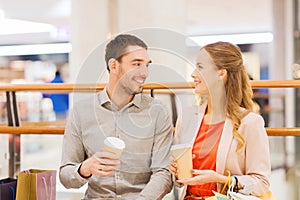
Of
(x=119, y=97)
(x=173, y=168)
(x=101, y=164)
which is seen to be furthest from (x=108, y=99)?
(x=173, y=168)

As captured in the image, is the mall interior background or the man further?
the mall interior background

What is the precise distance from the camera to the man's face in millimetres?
1984

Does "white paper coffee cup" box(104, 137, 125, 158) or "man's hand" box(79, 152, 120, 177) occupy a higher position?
"white paper coffee cup" box(104, 137, 125, 158)

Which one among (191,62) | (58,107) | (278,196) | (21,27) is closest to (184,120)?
(191,62)

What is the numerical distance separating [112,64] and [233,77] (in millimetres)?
540

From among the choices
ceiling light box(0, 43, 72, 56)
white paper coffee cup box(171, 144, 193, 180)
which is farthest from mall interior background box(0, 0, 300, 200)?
white paper coffee cup box(171, 144, 193, 180)

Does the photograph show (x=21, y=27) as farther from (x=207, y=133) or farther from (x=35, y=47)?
(x=207, y=133)

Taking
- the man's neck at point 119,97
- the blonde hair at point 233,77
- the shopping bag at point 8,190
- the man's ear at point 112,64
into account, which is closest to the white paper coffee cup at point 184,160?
the blonde hair at point 233,77

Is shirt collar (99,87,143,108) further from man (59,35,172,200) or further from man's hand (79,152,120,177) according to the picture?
man's hand (79,152,120,177)

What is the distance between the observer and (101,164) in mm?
1968

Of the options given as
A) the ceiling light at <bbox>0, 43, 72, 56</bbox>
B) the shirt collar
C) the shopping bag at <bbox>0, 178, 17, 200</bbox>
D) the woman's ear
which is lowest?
the shopping bag at <bbox>0, 178, 17, 200</bbox>

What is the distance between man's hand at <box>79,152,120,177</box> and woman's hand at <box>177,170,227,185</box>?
33cm

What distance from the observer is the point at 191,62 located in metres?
2.02

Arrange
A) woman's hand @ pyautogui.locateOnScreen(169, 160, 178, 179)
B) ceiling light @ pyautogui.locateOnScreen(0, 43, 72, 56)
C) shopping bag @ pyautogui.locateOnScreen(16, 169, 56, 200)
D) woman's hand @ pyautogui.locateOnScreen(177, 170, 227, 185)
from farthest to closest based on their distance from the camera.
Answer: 1. ceiling light @ pyautogui.locateOnScreen(0, 43, 72, 56)
2. shopping bag @ pyautogui.locateOnScreen(16, 169, 56, 200)
3. woman's hand @ pyautogui.locateOnScreen(169, 160, 178, 179)
4. woman's hand @ pyautogui.locateOnScreen(177, 170, 227, 185)
